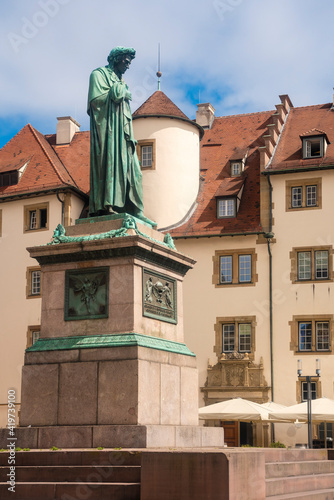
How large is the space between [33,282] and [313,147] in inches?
562

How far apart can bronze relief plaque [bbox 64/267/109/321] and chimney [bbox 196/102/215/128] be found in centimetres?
3211

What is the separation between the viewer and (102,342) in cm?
1523

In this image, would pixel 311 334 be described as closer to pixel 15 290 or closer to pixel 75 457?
pixel 15 290

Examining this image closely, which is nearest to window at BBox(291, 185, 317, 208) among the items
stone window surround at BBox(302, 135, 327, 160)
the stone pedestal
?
stone window surround at BBox(302, 135, 327, 160)

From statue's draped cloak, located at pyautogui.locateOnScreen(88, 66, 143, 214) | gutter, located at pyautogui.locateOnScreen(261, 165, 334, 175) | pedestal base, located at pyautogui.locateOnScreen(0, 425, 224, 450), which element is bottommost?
pedestal base, located at pyautogui.locateOnScreen(0, 425, 224, 450)

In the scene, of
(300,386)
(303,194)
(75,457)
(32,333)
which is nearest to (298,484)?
(75,457)

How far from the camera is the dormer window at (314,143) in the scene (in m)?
39.8

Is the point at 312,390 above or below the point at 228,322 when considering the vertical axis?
below

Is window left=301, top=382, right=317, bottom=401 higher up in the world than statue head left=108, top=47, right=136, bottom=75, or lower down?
lower down

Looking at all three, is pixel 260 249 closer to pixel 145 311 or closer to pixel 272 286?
pixel 272 286

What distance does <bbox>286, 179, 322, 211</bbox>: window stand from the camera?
39.2 meters

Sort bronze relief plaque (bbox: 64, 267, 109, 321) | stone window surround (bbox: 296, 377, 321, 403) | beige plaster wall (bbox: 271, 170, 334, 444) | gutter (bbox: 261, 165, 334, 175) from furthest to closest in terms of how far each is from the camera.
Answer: gutter (bbox: 261, 165, 334, 175)
beige plaster wall (bbox: 271, 170, 334, 444)
stone window surround (bbox: 296, 377, 321, 403)
bronze relief plaque (bbox: 64, 267, 109, 321)

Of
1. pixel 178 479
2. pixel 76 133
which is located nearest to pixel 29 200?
pixel 76 133

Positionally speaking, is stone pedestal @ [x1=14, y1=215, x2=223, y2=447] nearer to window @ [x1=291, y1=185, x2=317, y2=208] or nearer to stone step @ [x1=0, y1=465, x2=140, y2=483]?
stone step @ [x1=0, y1=465, x2=140, y2=483]
